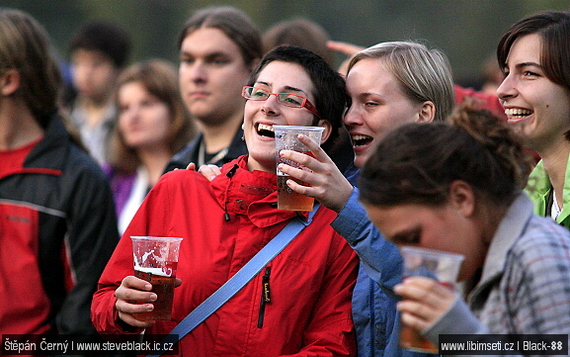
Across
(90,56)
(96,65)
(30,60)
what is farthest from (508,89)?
(90,56)

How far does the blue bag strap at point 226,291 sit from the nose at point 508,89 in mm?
1351

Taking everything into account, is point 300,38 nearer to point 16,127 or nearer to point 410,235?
point 16,127

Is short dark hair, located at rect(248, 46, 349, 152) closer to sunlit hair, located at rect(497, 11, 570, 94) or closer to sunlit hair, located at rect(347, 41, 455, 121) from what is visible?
sunlit hair, located at rect(347, 41, 455, 121)

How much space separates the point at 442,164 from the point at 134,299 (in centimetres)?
136

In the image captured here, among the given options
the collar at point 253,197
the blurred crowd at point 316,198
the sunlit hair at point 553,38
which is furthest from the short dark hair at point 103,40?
the sunlit hair at point 553,38

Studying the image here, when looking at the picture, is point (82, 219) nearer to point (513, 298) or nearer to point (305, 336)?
point (305, 336)

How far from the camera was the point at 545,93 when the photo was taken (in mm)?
3395

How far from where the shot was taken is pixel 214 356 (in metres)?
2.96

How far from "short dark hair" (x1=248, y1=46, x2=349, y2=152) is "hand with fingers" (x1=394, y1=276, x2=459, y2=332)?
1.46 m

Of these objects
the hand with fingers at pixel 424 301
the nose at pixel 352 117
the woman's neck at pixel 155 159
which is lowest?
the hand with fingers at pixel 424 301

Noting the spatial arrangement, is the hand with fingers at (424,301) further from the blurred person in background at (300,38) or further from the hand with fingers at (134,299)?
the blurred person in background at (300,38)

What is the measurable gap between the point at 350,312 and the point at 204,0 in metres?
10.6

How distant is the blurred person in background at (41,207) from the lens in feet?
13.6

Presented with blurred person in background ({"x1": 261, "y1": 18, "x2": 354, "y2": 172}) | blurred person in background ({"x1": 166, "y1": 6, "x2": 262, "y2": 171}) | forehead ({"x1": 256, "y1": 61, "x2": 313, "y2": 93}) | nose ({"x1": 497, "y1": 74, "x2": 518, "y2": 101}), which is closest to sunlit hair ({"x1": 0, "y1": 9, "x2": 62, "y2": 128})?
blurred person in background ({"x1": 166, "y1": 6, "x2": 262, "y2": 171})
